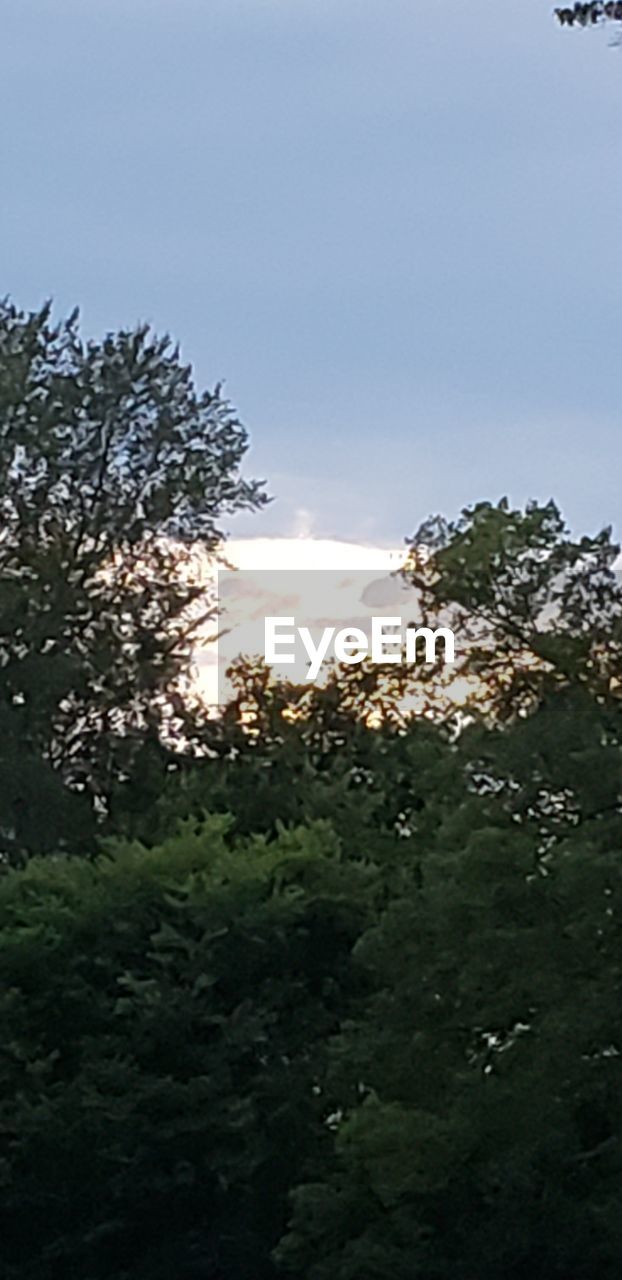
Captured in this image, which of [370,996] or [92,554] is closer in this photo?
[370,996]

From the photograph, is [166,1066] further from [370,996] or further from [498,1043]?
[498,1043]

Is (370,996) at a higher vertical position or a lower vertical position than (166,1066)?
higher

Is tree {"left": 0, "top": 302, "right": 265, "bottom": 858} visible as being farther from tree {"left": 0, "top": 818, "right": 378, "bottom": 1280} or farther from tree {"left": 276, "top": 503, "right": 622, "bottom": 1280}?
tree {"left": 276, "top": 503, "right": 622, "bottom": 1280}

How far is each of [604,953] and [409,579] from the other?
1248 centimetres

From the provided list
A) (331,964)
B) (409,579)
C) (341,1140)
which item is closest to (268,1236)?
(331,964)

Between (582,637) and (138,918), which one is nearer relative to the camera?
(138,918)

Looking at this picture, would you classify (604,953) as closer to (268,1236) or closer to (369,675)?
(268,1236)

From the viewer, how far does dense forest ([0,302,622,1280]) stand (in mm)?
17172

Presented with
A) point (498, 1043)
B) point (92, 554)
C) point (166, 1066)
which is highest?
point (92, 554)

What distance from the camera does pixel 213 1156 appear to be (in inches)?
840

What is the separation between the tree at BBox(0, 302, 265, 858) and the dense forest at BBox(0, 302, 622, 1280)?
422cm

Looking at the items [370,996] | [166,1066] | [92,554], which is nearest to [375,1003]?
[370,996]

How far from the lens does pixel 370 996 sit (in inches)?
797

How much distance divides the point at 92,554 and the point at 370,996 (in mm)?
20945
